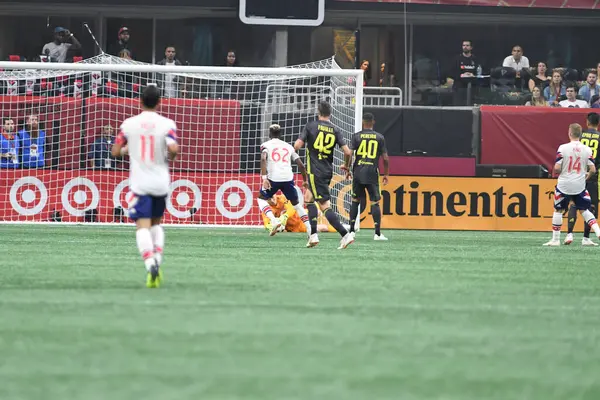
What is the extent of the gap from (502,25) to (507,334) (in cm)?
2479

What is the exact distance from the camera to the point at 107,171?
24062 millimetres

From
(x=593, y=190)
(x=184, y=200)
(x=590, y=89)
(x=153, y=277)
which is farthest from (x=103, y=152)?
(x=153, y=277)

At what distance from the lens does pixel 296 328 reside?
8266 millimetres

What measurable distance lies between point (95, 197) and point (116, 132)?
4.32ft

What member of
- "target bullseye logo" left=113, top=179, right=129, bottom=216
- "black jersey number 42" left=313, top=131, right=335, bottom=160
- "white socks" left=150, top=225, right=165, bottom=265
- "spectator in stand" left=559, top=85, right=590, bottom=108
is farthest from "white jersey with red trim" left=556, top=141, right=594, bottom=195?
"white socks" left=150, top=225, right=165, bottom=265

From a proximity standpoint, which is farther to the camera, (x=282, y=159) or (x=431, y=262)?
(x=282, y=159)

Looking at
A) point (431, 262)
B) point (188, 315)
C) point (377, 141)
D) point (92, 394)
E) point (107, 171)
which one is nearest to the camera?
point (92, 394)

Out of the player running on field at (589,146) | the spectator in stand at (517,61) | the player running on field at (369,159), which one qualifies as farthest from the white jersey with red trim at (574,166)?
the spectator in stand at (517,61)

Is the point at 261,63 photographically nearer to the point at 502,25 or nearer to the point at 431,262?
the point at 502,25

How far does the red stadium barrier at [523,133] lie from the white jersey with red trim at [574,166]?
7413mm

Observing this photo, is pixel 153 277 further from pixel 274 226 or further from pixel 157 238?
pixel 274 226

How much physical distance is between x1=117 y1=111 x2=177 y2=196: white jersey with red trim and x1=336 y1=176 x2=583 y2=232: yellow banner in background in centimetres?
1383

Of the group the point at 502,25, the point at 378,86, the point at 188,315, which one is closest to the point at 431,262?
the point at 188,315

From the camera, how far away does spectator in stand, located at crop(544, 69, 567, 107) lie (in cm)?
2869
